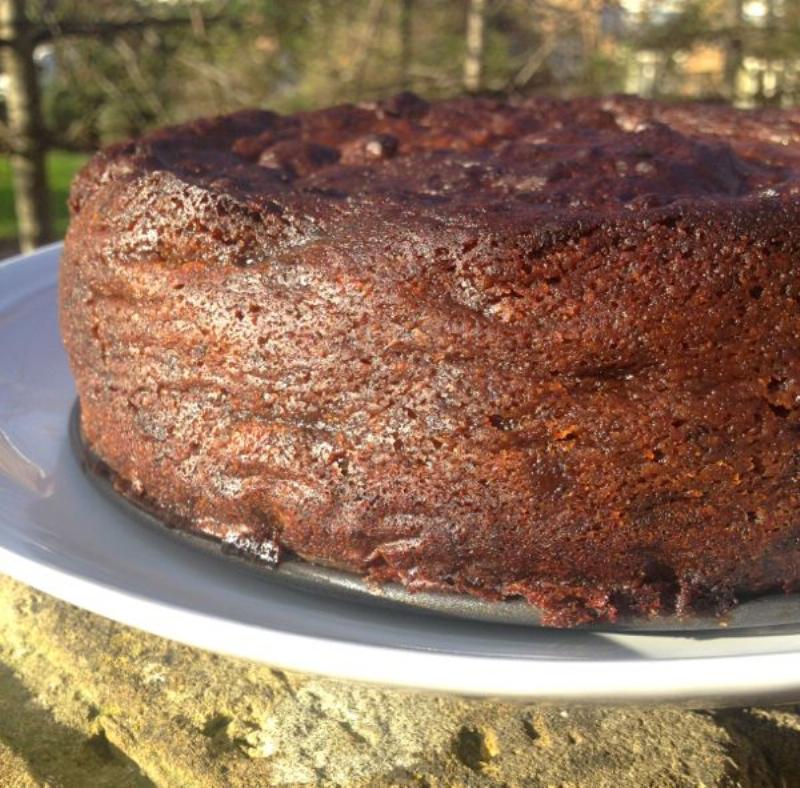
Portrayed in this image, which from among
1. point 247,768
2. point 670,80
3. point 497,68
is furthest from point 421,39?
point 247,768

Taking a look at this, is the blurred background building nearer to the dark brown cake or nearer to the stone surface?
the dark brown cake

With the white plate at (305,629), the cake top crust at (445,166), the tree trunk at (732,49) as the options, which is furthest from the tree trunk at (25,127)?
the tree trunk at (732,49)

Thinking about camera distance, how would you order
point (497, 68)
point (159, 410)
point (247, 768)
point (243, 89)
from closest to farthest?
point (247, 768), point (159, 410), point (243, 89), point (497, 68)

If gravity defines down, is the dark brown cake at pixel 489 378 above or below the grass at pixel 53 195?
above

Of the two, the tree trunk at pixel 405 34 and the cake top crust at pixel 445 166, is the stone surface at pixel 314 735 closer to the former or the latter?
the cake top crust at pixel 445 166

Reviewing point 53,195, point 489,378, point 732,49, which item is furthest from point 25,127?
point 732,49

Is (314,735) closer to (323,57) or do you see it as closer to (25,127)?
(25,127)

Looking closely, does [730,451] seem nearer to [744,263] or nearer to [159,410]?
[744,263]
